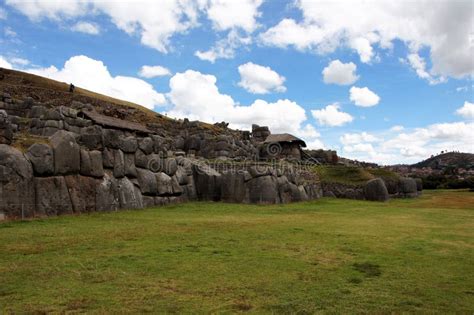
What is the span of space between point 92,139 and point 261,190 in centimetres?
1189

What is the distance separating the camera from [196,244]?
1147cm

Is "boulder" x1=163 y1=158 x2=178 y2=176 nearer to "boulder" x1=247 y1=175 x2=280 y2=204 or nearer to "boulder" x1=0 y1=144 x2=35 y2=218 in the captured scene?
"boulder" x1=247 y1=175 x2=280 y2=204

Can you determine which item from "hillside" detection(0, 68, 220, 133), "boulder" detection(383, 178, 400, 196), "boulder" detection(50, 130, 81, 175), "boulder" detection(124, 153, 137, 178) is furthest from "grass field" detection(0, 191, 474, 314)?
"hillside" detection(0, 68, 220, 133)

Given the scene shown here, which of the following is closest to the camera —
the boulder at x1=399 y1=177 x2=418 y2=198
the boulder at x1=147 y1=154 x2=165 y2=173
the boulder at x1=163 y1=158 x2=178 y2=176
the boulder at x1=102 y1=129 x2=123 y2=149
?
the boulder at x1=102 y1=129 x2=123 y2=149

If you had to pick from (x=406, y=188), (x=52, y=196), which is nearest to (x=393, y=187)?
(x=406, y=188)

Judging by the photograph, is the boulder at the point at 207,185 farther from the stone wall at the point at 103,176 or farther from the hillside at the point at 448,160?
the hillside at the point at 448,160

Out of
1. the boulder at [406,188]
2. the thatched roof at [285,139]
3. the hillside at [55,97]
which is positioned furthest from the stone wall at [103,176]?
the hillside at [55,97]

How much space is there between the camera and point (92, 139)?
20.3 meters

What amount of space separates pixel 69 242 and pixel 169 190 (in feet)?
44.1

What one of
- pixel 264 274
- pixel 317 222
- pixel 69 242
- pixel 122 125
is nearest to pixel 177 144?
pixel 122 125

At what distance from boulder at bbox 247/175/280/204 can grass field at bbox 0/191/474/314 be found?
1175 cm

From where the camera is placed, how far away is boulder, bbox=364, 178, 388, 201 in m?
35.8

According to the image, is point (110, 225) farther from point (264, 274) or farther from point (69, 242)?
point (264, 274)

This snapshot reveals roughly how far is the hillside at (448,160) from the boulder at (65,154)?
88582mm
